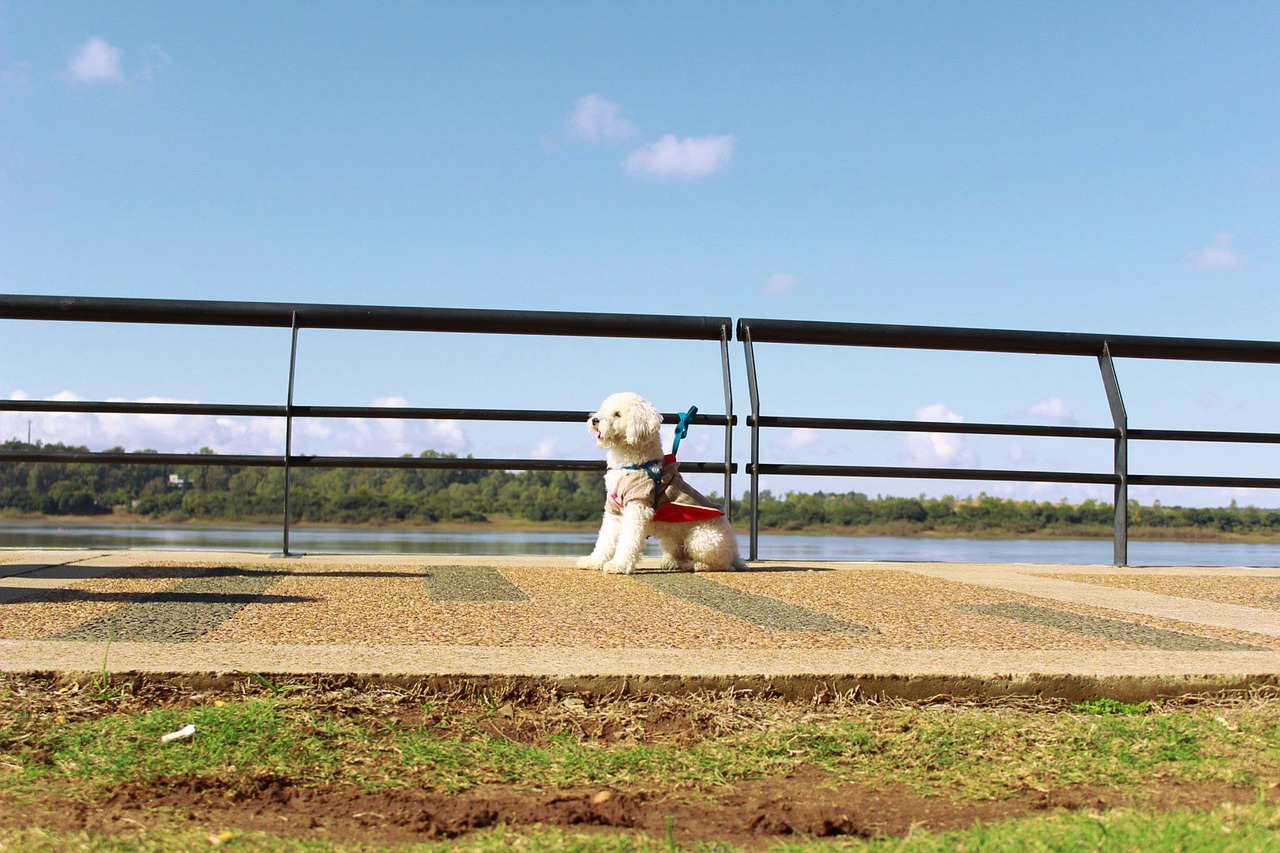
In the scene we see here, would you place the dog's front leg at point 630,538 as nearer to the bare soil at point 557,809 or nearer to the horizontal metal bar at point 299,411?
the horizontal metal bar at point 299,411

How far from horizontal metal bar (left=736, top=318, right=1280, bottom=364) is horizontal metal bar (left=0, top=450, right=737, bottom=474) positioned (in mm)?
800

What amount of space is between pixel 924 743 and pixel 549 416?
3583 millimetres

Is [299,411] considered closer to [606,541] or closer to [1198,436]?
[606,541]

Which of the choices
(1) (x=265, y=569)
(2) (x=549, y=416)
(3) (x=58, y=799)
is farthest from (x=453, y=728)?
(2) (x=549, y=416)

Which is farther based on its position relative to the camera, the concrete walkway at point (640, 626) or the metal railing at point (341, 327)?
the metal railing at point (341, 327)

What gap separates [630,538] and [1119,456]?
9.41 ft

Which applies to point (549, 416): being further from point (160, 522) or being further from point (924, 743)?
point (924, 743)

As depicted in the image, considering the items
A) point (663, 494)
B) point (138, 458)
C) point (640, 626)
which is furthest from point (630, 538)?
point (138, 458)

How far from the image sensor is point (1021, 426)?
5.80 metres

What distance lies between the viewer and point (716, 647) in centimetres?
278

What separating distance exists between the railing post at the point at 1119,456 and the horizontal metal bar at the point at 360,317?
215cm

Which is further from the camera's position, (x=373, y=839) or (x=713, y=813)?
(x=713, y=813)

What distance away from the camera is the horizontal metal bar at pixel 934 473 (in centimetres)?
562

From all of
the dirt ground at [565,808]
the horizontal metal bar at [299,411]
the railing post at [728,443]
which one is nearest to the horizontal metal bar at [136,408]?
the horizontal metal bar at [299,411]
